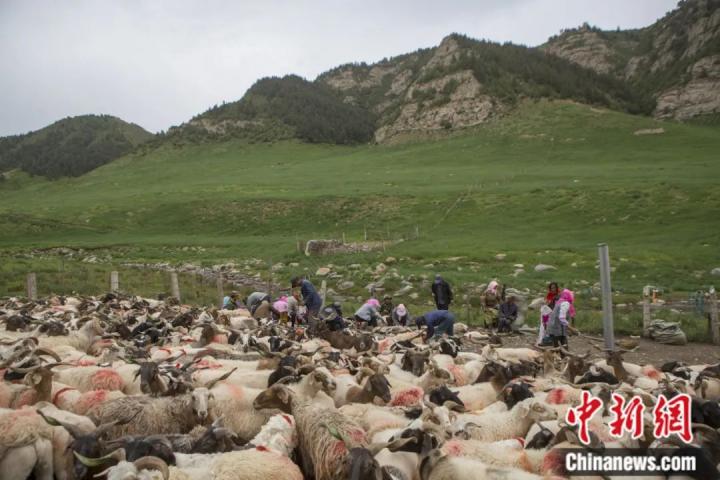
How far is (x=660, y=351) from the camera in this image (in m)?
12.5

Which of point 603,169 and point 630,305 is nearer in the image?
point 630,305

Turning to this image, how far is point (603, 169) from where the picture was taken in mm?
54750

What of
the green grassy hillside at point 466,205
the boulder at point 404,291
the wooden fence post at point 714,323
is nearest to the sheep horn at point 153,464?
the wooden fence post at point 714,323

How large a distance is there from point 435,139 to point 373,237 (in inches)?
2269

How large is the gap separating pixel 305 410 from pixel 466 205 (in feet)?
137

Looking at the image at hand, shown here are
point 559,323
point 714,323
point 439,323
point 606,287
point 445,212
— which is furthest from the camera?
point 445,212

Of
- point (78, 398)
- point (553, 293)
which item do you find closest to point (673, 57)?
point (553, 293)

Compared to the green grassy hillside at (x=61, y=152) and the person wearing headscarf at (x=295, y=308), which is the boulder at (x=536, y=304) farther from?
the green grassy hillside at (x=61, y=152)

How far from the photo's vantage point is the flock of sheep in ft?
15.3

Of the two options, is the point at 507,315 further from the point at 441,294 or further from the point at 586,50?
the point at 586,50

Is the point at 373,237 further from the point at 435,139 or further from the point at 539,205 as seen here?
the point at 435,139

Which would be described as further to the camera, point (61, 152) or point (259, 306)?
point (61, 152)

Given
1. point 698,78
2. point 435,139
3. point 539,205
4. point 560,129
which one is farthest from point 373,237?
point 698,78

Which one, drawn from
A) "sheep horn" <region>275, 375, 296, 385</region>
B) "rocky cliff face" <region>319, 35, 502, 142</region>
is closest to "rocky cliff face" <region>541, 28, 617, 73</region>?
"rocky cliff face" <region>319, 35, 502, 142</region>
